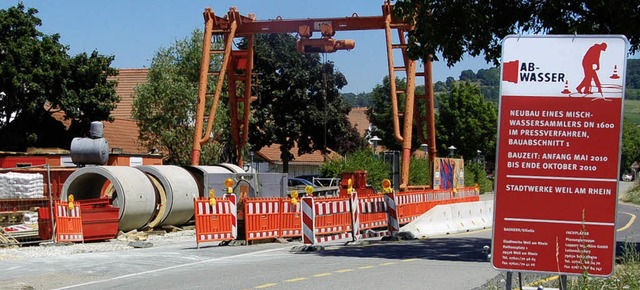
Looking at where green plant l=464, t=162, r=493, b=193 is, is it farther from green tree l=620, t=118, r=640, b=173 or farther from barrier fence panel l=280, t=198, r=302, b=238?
green tree l=620, t=118, r=640, b=173

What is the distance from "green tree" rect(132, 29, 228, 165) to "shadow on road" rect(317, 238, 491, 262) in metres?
25.5

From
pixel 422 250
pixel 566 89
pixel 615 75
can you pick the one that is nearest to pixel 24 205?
pixel 422 250

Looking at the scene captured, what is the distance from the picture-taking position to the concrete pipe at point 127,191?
23.3m

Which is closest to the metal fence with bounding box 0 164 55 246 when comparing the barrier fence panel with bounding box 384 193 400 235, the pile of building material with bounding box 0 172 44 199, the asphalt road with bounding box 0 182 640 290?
the pile of building material with bounding box 0 172 44 199

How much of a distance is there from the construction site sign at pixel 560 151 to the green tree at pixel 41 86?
36.3 metres

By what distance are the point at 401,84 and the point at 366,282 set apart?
7692cm

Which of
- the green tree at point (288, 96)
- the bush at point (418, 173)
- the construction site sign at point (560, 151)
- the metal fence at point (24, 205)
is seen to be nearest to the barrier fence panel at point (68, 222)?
the metal fence at point (24, 205)

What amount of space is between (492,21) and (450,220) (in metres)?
10.4

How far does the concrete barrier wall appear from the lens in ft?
80.9

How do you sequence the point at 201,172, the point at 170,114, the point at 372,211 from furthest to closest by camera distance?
the point at 170,114 < the point at 201,172 < the point at 372,211

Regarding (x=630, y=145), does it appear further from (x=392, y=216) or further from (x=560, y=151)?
(x=560, y=151)

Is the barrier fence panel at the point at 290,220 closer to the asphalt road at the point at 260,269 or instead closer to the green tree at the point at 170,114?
the asphalt road at the point at 260,269

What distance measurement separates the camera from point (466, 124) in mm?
80625

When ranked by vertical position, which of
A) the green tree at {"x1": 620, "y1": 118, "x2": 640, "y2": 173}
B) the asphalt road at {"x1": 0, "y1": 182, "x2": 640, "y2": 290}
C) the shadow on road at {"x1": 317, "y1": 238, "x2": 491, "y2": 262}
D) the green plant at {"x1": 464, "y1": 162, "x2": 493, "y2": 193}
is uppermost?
the asphalt road at {"x1": 0, "y1": 182, "x2": 640, "y2": 290}
